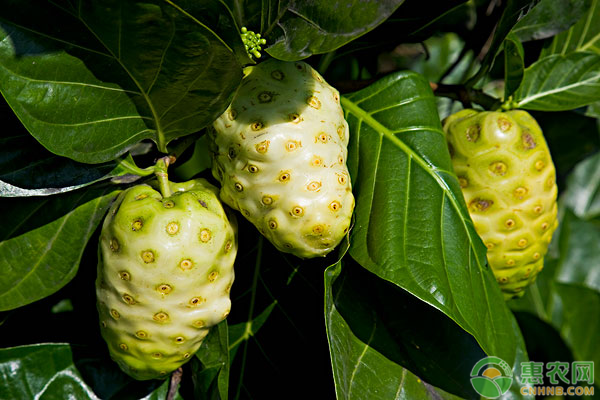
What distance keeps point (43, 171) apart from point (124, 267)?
206 mm


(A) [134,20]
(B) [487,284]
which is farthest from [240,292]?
(A) [134,20]

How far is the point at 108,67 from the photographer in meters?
0.73

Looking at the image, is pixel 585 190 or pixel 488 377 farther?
pixel 585 190

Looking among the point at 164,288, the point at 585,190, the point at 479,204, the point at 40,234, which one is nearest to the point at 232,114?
the point at 164,288

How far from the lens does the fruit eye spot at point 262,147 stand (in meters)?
0.82

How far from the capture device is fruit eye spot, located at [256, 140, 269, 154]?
0.82 meters

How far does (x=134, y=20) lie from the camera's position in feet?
2.23

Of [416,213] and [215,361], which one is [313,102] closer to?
[416,213]

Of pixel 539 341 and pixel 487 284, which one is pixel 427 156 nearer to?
pixel 487 284

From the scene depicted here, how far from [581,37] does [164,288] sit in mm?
1091

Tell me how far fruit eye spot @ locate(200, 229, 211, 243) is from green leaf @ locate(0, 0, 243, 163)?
0.16 m

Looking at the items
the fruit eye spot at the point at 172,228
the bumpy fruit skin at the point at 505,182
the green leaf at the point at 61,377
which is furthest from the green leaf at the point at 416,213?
the green leaf at the point at 61,377

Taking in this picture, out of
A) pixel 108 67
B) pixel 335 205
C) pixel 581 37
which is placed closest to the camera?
pixel 108 67

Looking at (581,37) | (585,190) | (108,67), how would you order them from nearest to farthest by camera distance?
1. (108,67)
2. (581,37)
3. (585,190)
